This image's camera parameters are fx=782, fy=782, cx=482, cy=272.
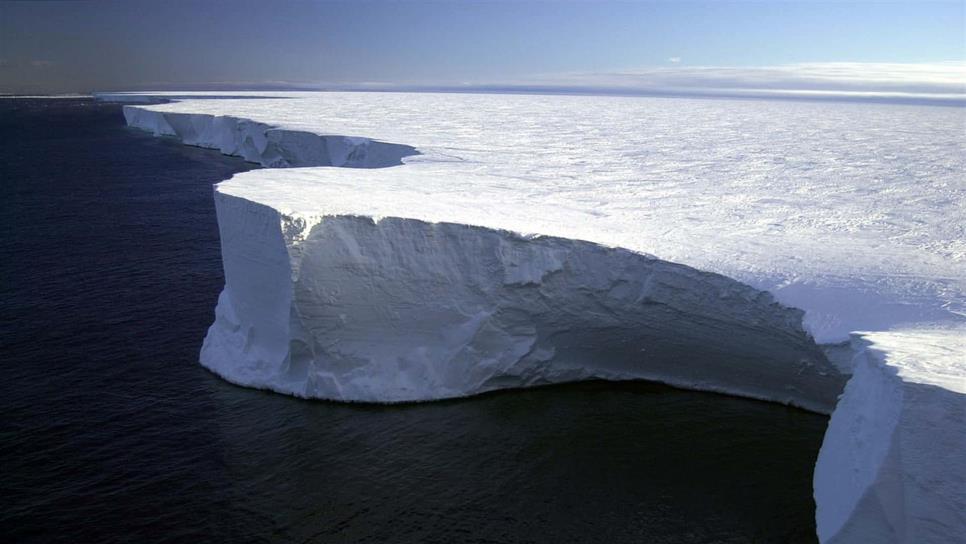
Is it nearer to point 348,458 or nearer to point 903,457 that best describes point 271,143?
point 348,458

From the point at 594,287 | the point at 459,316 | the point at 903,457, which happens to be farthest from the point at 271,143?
the point at 903,457

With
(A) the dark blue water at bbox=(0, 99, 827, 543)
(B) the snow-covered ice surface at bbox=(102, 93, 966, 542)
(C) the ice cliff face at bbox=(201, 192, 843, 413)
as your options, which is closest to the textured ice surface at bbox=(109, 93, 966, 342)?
(B) the snow-covered ice surface at bbox=(102, 93, 966, 542)

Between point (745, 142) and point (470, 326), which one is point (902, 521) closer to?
point (470, 326)

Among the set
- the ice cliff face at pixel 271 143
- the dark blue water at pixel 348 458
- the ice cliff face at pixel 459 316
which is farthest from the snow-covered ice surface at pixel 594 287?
the ice cliff face at pixel 271 143

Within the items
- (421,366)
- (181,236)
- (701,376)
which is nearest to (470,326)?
(421,366)

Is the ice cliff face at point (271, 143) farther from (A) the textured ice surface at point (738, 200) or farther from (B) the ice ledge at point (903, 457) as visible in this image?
(B) the ice ledge at point (903, 457)
